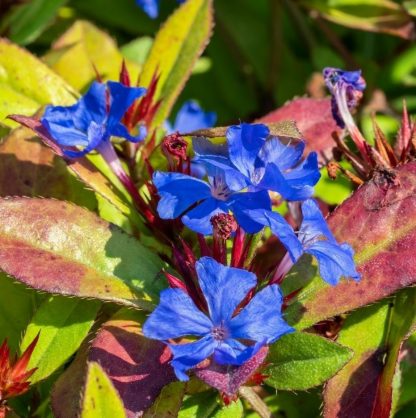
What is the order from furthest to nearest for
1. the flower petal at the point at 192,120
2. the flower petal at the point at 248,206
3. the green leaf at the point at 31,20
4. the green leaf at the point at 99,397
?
the flower petal at the point at 192,120 < the green leaf at the point at 31,20 < the flower petal at the point at 248,206 < the green leaf at the point at 99,397

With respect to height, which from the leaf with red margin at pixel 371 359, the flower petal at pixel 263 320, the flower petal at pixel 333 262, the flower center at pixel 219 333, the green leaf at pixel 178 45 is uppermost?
the green leaf at pixel 178 45

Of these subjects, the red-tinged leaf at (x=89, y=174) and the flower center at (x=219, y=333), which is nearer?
the flower center at (x=219, y=333)

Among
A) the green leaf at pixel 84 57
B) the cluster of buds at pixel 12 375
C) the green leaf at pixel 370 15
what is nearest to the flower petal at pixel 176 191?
the cluster of buds at pixel 12 375

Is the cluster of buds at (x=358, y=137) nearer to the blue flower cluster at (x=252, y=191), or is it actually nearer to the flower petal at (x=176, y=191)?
the blue flower cluster at (x=252, y=191)

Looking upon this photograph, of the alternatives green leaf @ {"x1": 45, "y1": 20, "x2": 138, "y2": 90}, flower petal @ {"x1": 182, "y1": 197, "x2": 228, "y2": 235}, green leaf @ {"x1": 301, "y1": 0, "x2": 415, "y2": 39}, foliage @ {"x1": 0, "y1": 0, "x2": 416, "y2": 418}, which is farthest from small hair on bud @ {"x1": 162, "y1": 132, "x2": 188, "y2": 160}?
green leaf @ {"x1": 301, "y1": 0, "x2": 415, "y2": 39}

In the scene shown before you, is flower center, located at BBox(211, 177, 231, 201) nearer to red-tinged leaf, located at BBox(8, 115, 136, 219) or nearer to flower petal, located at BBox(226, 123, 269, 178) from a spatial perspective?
flower petal, located at BBox(226, 123, 269, 178)
